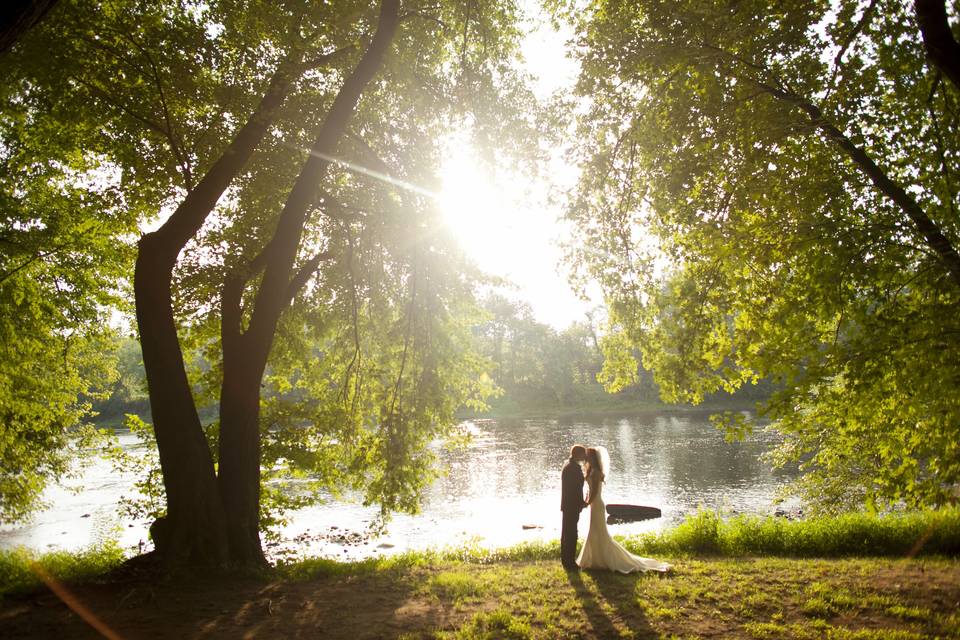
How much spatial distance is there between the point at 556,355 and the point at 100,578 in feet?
250

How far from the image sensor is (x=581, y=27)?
920cm

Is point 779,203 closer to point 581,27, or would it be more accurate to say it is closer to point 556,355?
point 581,27

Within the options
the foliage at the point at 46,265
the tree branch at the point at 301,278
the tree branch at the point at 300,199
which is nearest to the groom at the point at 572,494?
the tree branch at the point at 300,199

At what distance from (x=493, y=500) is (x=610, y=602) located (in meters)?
17.7

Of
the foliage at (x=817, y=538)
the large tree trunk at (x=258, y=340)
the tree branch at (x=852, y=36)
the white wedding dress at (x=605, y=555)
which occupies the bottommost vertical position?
the foliage at (x=817, y=538)

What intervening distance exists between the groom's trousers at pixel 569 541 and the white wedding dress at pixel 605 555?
0.52 ft

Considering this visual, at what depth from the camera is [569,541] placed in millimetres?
9070

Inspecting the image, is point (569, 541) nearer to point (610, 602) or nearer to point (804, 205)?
point (610, 602)

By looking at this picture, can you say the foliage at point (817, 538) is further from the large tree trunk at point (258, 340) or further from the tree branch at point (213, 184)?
the tree branch at point (213, 184)

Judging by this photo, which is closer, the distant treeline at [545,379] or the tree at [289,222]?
the tree at [289,222]

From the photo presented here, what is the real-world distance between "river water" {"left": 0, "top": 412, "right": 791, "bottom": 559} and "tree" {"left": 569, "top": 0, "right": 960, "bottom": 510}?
742 cm

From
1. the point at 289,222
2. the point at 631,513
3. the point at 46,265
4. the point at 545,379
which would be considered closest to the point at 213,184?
the point at 289,222

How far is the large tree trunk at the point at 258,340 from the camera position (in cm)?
883

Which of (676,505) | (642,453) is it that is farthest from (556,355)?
(676,505)
